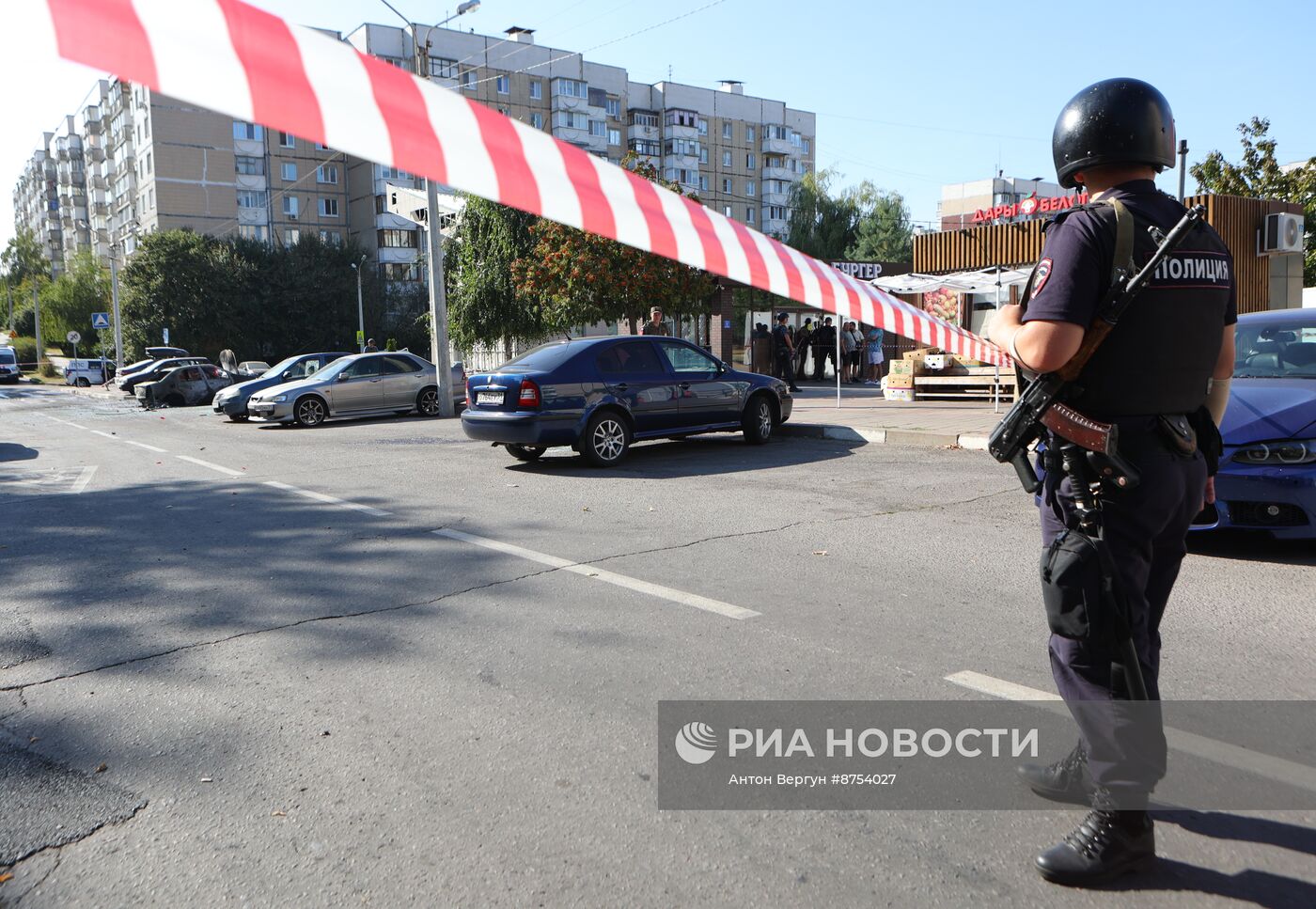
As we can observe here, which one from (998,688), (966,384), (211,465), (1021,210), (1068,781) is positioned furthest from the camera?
(1021,210)

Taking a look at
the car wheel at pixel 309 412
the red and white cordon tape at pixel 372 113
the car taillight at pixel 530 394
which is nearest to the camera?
the red and white cordon tape at pixel 372 113

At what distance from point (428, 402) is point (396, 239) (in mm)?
52739

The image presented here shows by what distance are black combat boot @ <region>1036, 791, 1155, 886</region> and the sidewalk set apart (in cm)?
1014

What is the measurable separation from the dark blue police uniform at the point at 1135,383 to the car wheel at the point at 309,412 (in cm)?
1828

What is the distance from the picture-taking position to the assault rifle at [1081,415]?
98.0 inches

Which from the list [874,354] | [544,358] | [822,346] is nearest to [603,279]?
[822,346]

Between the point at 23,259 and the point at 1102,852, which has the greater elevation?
the point at 23,259

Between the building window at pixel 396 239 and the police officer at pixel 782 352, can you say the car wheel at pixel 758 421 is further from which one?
the building window at pixel 396 239

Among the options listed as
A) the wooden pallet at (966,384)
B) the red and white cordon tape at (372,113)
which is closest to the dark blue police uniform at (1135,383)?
the red and white cordon tape at (372,113)

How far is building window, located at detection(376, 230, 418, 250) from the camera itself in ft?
227

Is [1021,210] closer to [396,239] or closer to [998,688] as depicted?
[998,688]

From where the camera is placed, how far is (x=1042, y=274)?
2.62 metres

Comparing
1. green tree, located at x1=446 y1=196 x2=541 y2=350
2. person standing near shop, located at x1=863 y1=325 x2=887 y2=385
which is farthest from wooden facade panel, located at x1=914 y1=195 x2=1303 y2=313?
green tree, located at x1=446 y1=196 x2=541 y2=350

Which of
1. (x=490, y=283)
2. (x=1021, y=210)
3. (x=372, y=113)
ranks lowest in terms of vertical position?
(x=372, y=113)
